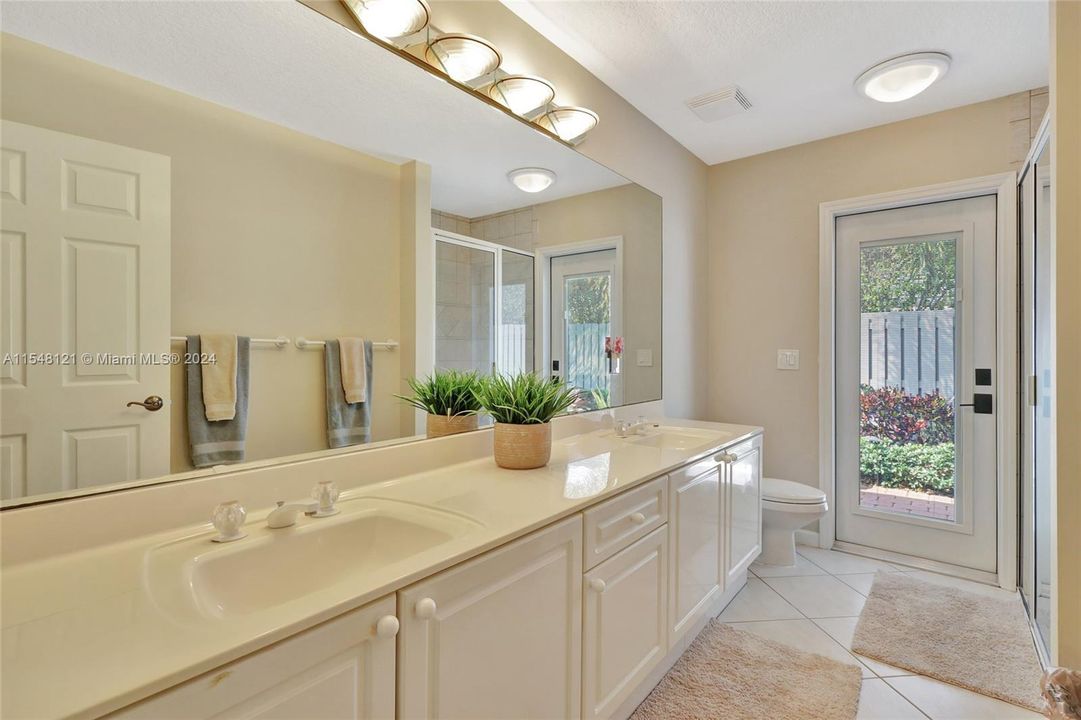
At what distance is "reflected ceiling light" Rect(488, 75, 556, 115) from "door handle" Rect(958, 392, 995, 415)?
8.41 ft

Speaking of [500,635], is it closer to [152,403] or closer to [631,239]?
[152,403]

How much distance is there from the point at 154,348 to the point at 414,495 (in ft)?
2.12

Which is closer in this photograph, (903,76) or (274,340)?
(274,340)

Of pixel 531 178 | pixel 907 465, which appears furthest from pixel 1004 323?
pixel 531 178

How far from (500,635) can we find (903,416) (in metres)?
2.72

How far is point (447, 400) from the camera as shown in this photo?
1655 mm

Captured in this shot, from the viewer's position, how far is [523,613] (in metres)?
1.10

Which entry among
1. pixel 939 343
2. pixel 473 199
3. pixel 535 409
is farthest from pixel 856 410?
pixel 473 199

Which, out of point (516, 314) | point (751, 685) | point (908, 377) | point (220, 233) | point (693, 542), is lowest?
point (751, 685)

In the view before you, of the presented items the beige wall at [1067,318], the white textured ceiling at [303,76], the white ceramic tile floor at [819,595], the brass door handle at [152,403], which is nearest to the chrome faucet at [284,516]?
the brass door handle at [152,403]

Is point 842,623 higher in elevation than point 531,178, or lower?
lower

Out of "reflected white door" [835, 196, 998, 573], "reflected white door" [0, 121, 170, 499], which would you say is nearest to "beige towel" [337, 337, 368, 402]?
"reflected white door" [0, 121, 170, 499]

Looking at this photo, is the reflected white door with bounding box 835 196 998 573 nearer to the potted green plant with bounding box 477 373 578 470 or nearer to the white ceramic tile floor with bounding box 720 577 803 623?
the white ceramic tile floor with bounding box 720 577 803 623

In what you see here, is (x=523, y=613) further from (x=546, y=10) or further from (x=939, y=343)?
(x=939, y=343)
